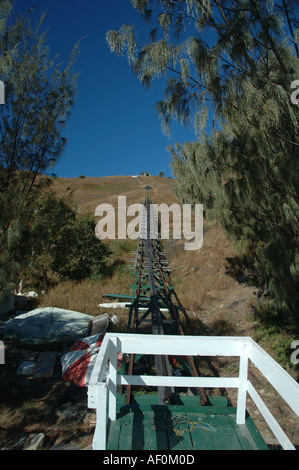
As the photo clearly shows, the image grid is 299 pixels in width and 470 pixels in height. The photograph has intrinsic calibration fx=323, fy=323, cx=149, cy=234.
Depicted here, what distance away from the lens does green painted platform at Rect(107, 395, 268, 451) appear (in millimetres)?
2348

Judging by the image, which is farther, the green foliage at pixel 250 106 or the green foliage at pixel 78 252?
the green foliage at pixel 78 252

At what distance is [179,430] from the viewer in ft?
8.23

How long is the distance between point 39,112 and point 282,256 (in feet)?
13.8

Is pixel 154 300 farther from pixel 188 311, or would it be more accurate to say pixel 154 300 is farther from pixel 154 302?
pixel 188 311

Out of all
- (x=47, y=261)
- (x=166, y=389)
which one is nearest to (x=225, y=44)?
(x=166, y=389)

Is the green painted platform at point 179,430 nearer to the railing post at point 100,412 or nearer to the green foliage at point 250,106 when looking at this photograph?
the railing post at point 100,412

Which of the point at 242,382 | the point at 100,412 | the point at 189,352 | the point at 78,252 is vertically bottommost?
the point at 242,382

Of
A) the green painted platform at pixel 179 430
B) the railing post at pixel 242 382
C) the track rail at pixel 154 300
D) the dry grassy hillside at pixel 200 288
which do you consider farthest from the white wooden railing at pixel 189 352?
the dry grassy hillside at pixel 200 288

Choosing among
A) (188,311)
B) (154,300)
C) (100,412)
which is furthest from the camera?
(188,311)

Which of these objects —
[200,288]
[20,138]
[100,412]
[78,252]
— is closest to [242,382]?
[100,412]

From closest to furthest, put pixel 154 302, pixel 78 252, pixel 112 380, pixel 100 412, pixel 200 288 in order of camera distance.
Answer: pixel 100 412
pixel 112 380
pixel 154 302
pixel 200 288
pixel 78 252

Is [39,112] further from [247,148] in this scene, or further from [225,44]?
[247,148]

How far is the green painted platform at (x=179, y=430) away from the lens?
235cm

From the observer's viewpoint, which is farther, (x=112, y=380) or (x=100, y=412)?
(x=112, y=380)
